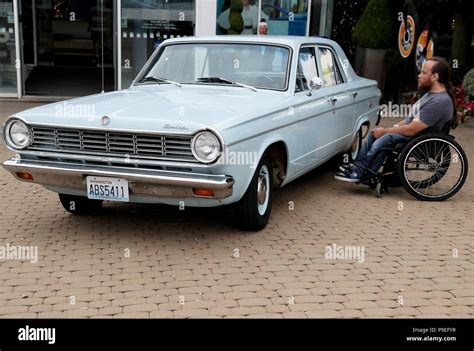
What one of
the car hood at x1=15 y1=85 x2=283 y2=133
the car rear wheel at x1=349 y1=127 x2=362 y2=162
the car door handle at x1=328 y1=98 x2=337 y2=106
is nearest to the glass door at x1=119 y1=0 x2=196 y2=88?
the car rear wheel at x1=349 y1=127 x2=362 y2=162

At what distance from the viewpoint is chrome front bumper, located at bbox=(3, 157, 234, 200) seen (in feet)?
14.6

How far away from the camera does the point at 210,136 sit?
444 centimetres

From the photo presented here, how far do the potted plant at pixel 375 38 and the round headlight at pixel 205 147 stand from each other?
9.85 m

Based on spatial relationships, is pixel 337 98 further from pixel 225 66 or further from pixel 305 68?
pixel 225 66

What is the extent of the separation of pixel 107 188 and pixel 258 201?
135 centimetres

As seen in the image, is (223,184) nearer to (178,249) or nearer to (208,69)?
(178,249)

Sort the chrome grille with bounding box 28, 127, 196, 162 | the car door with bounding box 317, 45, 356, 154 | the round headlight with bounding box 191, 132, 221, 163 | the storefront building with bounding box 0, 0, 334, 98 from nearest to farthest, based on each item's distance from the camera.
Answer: the round headlight with bounding box 191, 132, 221, 163 < the chrome grille with bounding box 28, 127, 196, 162 < the car door with bounding box 317, 45, 356, 154 < the storefront building with bounding box 0, 0, 334, 98

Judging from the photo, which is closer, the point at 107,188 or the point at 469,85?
the point at 107,188

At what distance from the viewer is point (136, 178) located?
456cm

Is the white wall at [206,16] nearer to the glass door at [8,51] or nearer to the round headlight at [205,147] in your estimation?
the glass door at [8,51]

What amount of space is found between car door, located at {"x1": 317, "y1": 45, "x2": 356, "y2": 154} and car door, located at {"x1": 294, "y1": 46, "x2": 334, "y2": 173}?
15cm

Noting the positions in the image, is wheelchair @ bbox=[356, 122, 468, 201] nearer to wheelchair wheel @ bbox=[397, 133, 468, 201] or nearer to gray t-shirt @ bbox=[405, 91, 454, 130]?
wheelchair wheel @ bbox=[397, 133, 468, 201]

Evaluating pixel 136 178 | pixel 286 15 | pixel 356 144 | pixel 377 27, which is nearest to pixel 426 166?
pixel 356 144

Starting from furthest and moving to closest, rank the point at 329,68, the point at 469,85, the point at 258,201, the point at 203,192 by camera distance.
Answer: the point at 469,85, the point at 329,68, the point at 258,201, the point at 203,192
